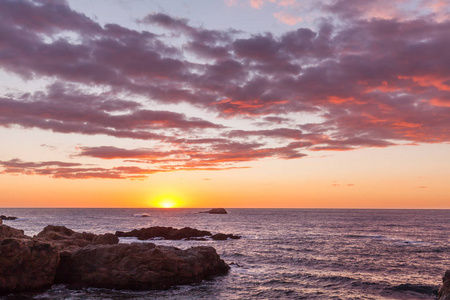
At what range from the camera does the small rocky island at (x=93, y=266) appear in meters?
29.2

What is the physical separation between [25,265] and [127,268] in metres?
8.91

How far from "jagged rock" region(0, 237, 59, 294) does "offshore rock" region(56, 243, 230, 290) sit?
6.77ft

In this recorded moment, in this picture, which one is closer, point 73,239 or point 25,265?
point 25,265

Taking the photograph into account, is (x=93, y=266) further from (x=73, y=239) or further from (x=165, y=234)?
(x=165, y=234)

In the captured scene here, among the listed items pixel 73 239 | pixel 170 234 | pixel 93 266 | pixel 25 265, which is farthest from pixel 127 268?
pixel 170 234

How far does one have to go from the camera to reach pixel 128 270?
1249 inches

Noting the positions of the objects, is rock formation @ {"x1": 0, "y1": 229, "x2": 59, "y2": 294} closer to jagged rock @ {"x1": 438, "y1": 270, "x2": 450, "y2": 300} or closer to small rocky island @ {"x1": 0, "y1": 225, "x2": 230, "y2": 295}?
small rocky island @ {"x1": 0, "y1": 225, "x2": 230, "y2": 295}

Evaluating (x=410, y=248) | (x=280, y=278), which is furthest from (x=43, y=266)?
(x=410, y=248)

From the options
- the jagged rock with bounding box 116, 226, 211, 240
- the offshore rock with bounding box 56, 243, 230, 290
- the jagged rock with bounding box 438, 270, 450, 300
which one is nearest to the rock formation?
the offshore rock with bounding box 56, 243, 230, 290

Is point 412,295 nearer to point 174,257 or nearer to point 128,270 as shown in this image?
point 174,257

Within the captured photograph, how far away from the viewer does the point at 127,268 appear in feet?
104

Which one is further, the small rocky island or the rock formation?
the small rocky island

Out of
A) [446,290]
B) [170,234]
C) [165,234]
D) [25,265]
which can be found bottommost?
[165,234]

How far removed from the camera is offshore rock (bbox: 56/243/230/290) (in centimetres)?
3139
